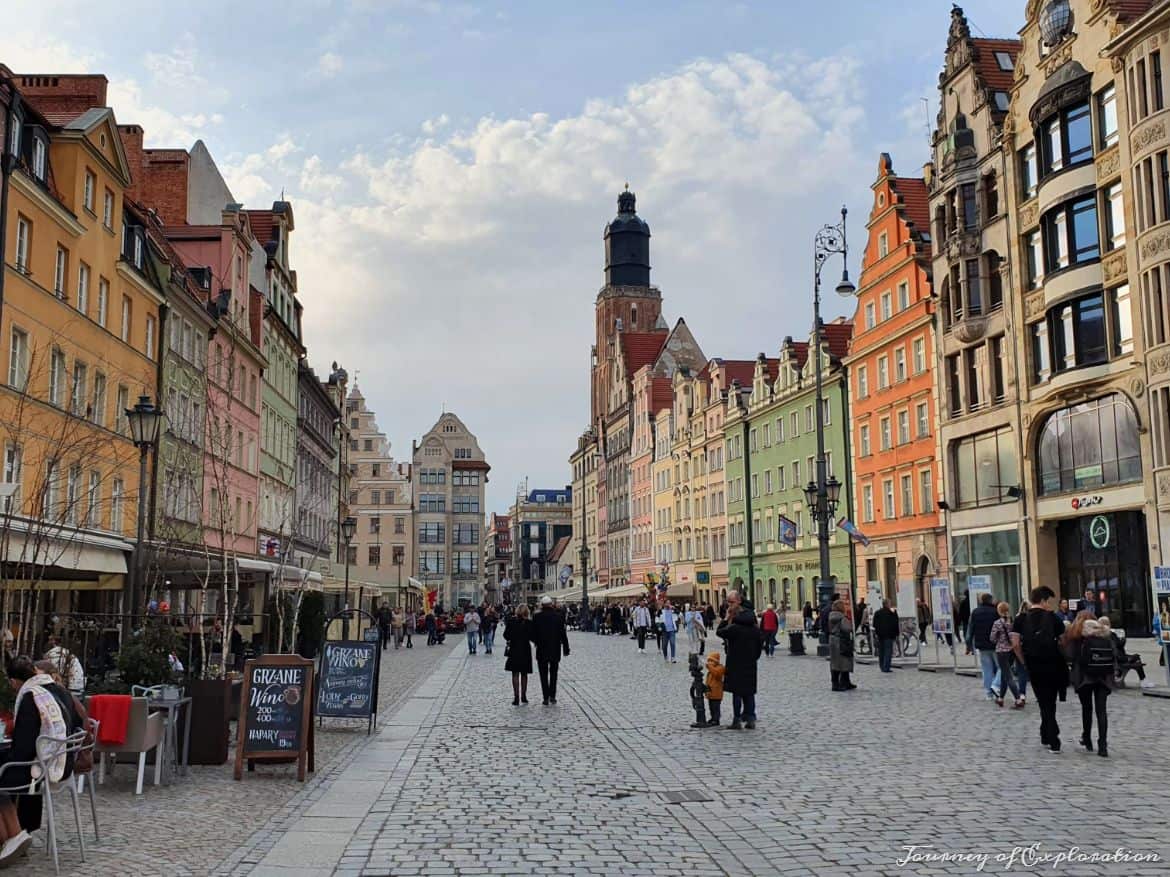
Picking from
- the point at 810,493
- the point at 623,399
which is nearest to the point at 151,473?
the point at 810,493

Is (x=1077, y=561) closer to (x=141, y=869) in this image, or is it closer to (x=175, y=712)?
(x=175, y=712)

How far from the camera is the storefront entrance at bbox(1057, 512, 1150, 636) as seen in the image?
3453cm

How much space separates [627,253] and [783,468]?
69.1 m

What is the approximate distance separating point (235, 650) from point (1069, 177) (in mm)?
27908

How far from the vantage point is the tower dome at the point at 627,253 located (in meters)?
132

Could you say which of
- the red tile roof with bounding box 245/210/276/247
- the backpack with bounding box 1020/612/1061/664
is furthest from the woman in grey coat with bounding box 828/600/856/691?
the red tile roof with bounding box 245/210/276/247

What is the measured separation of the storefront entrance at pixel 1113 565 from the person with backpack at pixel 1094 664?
2191 cm

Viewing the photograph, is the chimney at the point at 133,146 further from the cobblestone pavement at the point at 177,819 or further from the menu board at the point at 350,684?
the cobblestone pavement at the point at 177,819

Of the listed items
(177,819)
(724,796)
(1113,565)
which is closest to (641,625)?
(1113,565)

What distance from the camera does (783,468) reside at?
66.9m

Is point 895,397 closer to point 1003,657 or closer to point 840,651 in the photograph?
point 840,651

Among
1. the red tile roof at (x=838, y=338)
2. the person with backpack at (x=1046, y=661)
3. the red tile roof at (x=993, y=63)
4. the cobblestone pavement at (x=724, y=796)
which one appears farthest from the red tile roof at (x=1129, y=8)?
the red tile roof at (x=838, y=338)

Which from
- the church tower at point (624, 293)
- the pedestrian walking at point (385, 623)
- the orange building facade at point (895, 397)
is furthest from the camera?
the church tower at point (624, 293)

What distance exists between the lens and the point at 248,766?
12695 mm
